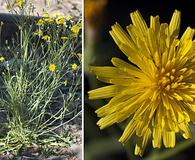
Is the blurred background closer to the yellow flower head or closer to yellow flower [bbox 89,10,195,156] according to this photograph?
yellow flower [bbox 89,10,195,156]

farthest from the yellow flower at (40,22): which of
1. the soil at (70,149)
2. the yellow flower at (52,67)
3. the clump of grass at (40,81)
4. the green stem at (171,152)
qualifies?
the green stem at (171,152)

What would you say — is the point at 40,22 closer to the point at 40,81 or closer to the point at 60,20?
the point at 60,20

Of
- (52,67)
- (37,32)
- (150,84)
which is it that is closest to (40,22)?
(37,32)

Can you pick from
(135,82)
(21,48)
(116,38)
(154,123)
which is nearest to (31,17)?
(21,48)

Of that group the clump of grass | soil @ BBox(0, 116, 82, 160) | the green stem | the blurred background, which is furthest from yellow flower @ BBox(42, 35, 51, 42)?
the green stem

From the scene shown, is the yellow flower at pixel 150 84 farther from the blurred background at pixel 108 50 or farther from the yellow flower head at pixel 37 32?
the yellow flower head at pixel 37 32
